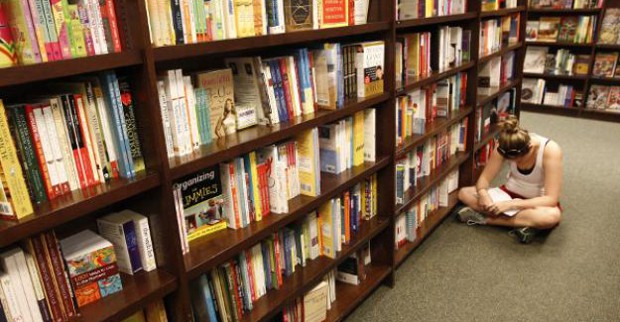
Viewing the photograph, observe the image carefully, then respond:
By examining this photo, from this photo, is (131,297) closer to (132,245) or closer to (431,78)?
(132,245)

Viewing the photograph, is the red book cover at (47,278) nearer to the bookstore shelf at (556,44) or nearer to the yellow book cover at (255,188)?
the yellow book cover at (255,188)

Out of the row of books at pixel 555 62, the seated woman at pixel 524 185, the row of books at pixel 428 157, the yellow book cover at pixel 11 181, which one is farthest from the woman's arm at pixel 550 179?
the row of books at pixel 555 62

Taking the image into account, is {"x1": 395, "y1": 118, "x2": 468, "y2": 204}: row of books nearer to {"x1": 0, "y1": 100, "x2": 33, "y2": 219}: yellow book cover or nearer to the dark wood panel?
the dark wood panel

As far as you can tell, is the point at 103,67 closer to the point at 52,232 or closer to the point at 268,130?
the point at 52,232

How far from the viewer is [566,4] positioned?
524cm

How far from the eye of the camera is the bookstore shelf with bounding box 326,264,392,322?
2.07 metres

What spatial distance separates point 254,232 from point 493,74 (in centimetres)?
274

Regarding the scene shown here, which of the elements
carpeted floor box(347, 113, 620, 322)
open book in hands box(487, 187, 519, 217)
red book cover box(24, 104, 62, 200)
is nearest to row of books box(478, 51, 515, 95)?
open book in hands box(487, 187, 519, 217)

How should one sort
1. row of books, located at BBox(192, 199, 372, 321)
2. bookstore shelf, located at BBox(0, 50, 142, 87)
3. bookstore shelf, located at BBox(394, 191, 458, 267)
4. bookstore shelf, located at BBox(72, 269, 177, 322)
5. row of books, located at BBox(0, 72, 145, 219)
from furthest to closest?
bookstore shelf, located at BBox(394, 191, 458, 267) < row of books, located at BBox(192, 199, 372, 321) < bookstore shelf, located at BBox(72, 269, 177, 322) < row of books, located at BBox(0, 72, 145, 219) < bookstore shelf, located at BBox(0, 50, 142, 87)

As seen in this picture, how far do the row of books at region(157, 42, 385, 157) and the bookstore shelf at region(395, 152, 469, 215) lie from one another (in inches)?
27.4

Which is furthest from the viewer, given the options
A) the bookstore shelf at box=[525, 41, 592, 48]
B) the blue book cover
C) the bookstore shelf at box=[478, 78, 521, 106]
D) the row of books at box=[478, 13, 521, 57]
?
the bookstore shelf at box=[525, 41, 592, 48]

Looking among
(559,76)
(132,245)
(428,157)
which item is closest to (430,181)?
(428,157)

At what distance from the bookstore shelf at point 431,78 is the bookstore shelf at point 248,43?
391 millimetres

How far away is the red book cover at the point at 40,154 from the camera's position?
1015 millimetres
